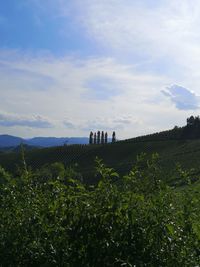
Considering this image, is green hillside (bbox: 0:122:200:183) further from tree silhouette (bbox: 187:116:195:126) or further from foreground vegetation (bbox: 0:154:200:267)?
foreground vegetation (bbox: 0:154:200:267)

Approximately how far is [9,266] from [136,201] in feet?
4.97

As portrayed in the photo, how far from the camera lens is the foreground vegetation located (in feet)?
15.8

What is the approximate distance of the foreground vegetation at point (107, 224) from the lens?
189 inches

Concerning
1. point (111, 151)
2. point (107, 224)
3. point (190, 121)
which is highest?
point (190, 121)

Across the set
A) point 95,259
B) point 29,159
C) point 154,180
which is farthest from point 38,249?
point 29,159

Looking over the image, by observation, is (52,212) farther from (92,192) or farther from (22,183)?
(22,183)

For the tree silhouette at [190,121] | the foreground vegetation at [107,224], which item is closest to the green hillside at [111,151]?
the tree silhouette at [190,121]

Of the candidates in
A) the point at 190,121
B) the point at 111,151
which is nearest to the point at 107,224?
the point at 111,151

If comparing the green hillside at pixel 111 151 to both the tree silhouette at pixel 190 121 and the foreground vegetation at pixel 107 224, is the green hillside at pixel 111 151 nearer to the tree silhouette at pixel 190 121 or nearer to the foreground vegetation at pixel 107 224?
the tree silhouette at pixel 190 121

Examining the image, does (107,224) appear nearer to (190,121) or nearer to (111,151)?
(111,151)

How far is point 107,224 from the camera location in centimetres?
502

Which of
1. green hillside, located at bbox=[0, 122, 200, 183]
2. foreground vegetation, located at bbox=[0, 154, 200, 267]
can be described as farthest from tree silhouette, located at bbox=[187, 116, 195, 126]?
foreground vegetation, located at bbox=[0, 154, 200, 267]

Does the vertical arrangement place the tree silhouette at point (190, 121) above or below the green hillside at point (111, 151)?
above

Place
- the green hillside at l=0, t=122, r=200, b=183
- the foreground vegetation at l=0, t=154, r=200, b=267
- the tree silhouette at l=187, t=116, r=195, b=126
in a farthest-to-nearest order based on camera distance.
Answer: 1. the tree silhouette at l=187, t=116, r=195, b=126
2. the green hillside at l=0, t=122, r=200, b=183
3. the foreground vegetation at l=0, t=154, r=200, b=267
